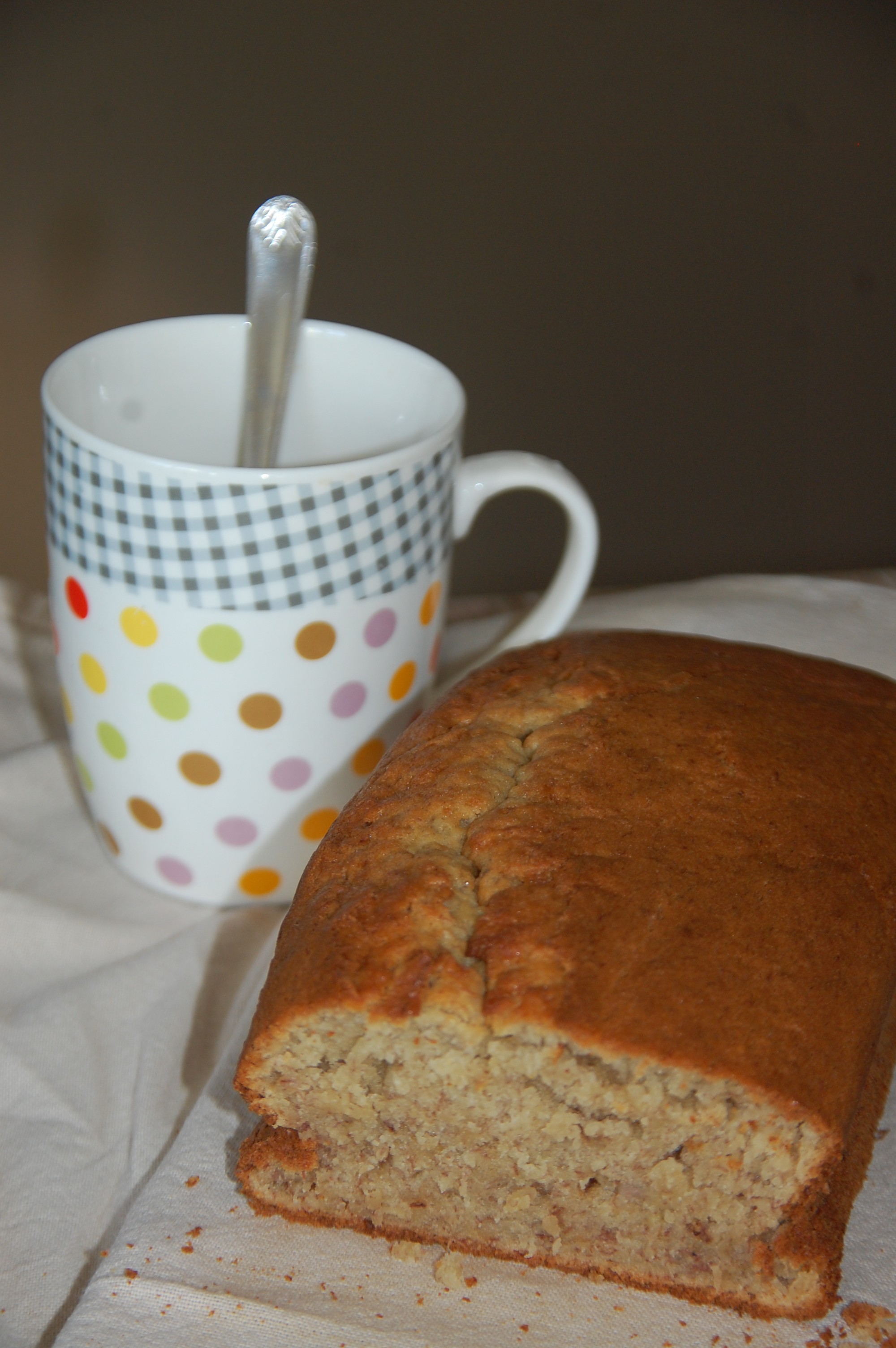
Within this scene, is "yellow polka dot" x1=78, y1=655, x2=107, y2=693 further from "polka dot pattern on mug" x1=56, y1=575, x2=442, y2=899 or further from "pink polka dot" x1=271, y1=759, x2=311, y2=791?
"pink polka dot" x1=271, y1=759, x2=311, y2=791

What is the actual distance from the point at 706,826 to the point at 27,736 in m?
0.85

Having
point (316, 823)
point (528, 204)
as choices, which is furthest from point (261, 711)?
point (528, 204)

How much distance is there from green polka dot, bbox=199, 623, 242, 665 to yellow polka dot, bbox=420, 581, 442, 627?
17 centimetres

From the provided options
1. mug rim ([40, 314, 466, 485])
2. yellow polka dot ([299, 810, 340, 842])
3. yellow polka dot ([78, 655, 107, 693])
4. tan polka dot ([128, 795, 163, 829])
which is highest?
mug rim ([40, 314, 466, 485])

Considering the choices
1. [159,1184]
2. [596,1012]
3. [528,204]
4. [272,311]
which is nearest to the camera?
[596,1012]

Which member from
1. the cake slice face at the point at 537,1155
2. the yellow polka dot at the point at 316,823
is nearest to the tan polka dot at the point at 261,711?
the yellow polka dot at the point at 316,823

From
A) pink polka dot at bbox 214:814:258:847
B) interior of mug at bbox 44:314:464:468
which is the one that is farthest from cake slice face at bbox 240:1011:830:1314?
interior of mug at bbox 44:314:464:468

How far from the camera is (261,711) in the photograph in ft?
3.39

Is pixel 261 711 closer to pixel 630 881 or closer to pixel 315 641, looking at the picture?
pixel 315 641

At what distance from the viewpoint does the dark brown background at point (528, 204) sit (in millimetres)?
1546

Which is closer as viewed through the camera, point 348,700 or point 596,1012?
point 596,1012

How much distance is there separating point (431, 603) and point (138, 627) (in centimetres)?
25

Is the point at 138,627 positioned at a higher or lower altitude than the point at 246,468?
lower

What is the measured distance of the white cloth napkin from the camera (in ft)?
2.49
